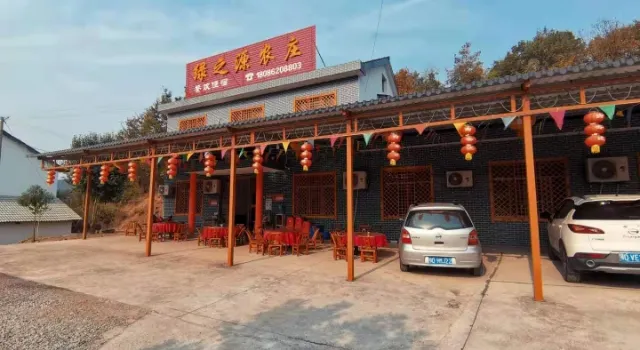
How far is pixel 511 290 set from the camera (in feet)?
17.5

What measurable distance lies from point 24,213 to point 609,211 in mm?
28553

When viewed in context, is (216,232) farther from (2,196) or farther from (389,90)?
(2,196)

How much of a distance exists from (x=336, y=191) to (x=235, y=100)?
6507 mm

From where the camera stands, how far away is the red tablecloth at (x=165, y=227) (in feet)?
39.0

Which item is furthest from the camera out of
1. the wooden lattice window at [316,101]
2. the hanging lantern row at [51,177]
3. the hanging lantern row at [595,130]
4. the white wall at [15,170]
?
the white wall at [15,170]

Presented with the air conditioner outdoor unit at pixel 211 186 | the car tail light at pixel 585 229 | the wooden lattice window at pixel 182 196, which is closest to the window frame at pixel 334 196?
the air conditioner outdoor unit at pixel 211 186

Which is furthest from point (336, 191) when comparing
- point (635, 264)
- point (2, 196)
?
point (2, 196)

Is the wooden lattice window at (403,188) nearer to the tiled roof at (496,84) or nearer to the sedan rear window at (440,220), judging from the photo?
the sedan rear window at (440,220)

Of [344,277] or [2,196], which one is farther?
[2,196]

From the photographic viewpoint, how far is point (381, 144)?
11.1 meters

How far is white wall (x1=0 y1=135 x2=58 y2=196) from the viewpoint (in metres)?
23.1

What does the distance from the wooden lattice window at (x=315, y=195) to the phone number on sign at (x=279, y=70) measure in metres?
4.43

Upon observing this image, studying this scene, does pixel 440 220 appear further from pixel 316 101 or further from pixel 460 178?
pixel 316 101

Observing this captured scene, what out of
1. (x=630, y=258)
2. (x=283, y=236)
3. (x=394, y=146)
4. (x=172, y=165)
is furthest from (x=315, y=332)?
(x=172, y=165)
